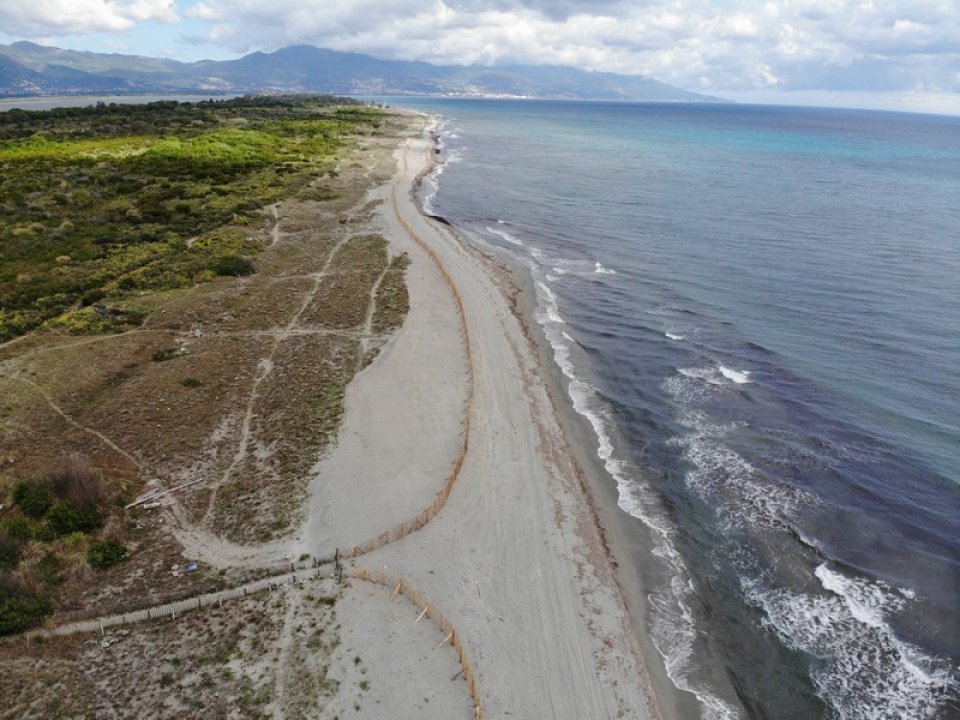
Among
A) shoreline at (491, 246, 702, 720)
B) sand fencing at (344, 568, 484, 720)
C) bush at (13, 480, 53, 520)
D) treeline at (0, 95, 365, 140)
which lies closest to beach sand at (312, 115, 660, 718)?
sand fencing at (344, 568, 484, 720)

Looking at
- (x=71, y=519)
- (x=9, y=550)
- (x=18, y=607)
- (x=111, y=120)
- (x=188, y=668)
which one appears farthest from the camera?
(x=111, y=120)

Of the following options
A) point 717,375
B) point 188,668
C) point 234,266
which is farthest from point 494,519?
point 234,266

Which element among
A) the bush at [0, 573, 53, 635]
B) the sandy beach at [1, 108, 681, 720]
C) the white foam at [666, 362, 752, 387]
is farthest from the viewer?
the white foam at [666, 362, 752, 387]

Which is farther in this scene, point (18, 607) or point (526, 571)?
point (526, 571)

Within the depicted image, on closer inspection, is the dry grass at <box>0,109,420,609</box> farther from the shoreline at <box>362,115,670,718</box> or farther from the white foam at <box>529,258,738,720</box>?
the white foam at <box>529,258,738,720</box>

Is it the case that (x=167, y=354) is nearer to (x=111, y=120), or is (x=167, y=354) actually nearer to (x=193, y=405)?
(x=193, y=405)

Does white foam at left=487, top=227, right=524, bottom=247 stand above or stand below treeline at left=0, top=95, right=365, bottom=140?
below

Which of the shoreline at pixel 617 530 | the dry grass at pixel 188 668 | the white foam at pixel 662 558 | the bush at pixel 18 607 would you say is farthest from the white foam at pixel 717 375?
the bush at pixel 18 607

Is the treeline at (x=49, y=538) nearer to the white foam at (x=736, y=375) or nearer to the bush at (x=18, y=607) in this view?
the bush at (x=18, y=607)
